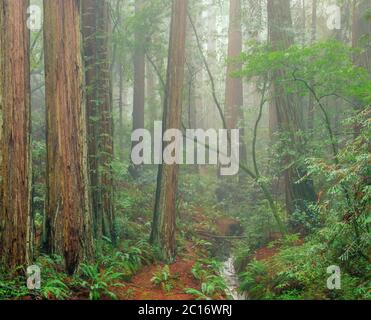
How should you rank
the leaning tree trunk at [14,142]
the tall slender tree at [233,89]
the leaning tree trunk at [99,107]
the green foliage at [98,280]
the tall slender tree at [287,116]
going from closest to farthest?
1. the leaning tree trunk at [14,142]
2. the green foliage at [98,280]
3. the leaning tree trunk at [99,107]
4. the tall slender tree at [287,116]
5. the tall slender tree at [233,89]

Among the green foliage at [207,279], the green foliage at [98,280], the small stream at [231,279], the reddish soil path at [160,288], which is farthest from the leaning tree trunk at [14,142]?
the small stream at [231,279]

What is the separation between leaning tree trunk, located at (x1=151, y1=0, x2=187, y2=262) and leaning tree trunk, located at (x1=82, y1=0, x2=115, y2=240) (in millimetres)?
1217

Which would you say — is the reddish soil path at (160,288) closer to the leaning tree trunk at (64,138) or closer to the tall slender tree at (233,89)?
the leaning tree trunk at (64,138)

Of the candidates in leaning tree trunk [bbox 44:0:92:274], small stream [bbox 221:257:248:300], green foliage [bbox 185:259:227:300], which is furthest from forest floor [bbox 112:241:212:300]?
leaning tree trunk [bbox 44:0:92:274]

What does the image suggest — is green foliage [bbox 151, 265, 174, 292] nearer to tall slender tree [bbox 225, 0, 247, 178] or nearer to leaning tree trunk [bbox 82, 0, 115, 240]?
leaning tree trunk [bbox 82, 0, 115, 240]

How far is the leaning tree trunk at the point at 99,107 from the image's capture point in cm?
982

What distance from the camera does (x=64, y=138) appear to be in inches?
308

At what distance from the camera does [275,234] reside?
461 inches

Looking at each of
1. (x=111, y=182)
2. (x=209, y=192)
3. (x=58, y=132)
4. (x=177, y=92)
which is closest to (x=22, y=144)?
(x=58, y=132)

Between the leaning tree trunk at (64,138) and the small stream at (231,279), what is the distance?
3.44 meters

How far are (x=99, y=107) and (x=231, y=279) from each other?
5.49 metres

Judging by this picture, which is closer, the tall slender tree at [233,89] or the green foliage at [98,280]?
the green foliage at [98,280]

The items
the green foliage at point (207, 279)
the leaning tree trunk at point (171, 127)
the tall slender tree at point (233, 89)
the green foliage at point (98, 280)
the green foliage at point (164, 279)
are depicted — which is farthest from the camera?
the tall slender tree at point (233, 89)

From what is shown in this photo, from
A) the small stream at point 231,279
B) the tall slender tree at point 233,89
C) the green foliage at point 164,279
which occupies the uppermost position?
the tall slender tree at point 233,89
